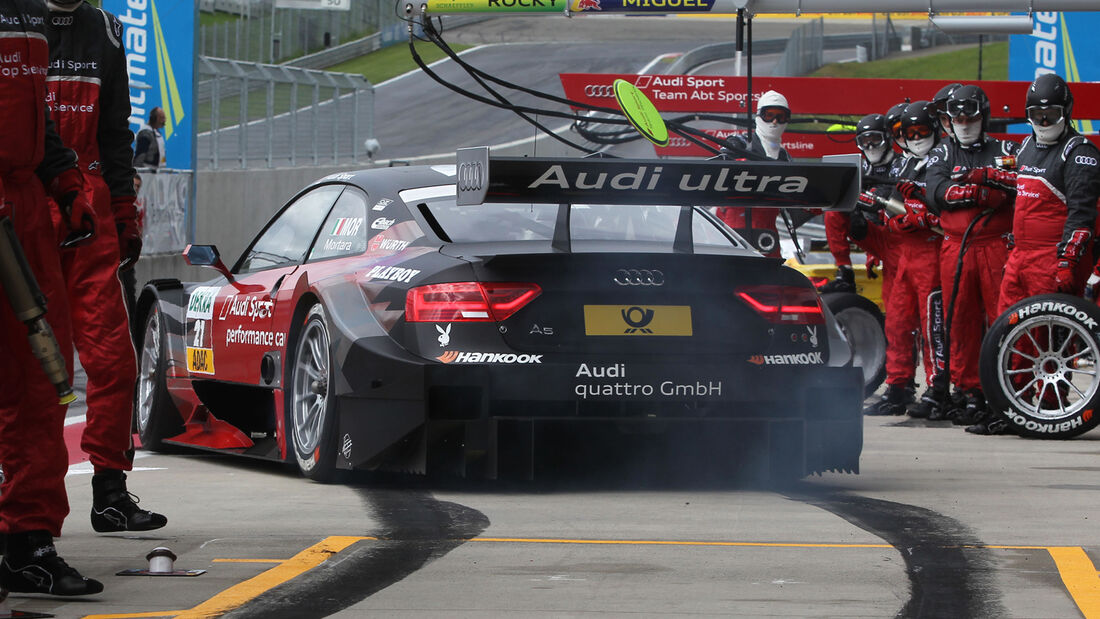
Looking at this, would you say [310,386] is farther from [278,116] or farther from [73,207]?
[278,116]

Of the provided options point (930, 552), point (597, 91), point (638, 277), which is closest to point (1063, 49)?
point (597, 91)

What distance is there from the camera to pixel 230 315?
8.24 m

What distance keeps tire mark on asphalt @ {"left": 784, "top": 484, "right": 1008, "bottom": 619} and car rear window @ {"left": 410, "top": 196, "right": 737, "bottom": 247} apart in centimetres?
A: 118

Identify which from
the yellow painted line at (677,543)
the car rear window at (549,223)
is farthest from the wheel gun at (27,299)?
the car rear window at (549,223)

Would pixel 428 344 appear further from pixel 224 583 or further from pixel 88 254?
pixel 224 583

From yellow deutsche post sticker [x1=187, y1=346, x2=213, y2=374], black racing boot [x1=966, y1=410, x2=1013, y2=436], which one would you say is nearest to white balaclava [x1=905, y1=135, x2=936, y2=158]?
black racing boot [x1=966, y1=410, x2=1013, y2=436]

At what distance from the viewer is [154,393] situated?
8.89 meters

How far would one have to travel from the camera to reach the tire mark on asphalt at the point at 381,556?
4.57 meters

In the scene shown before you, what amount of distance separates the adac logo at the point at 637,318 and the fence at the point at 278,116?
57.4 feet

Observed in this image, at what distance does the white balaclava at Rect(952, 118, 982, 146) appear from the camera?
10.8 m

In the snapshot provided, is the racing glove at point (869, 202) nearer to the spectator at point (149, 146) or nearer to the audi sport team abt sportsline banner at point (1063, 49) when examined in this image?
the spectator at point (149, 146)

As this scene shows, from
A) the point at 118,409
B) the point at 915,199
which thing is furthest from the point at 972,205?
the point at 118,409

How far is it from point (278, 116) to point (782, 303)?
22032mm

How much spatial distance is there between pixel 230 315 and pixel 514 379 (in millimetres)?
2040
